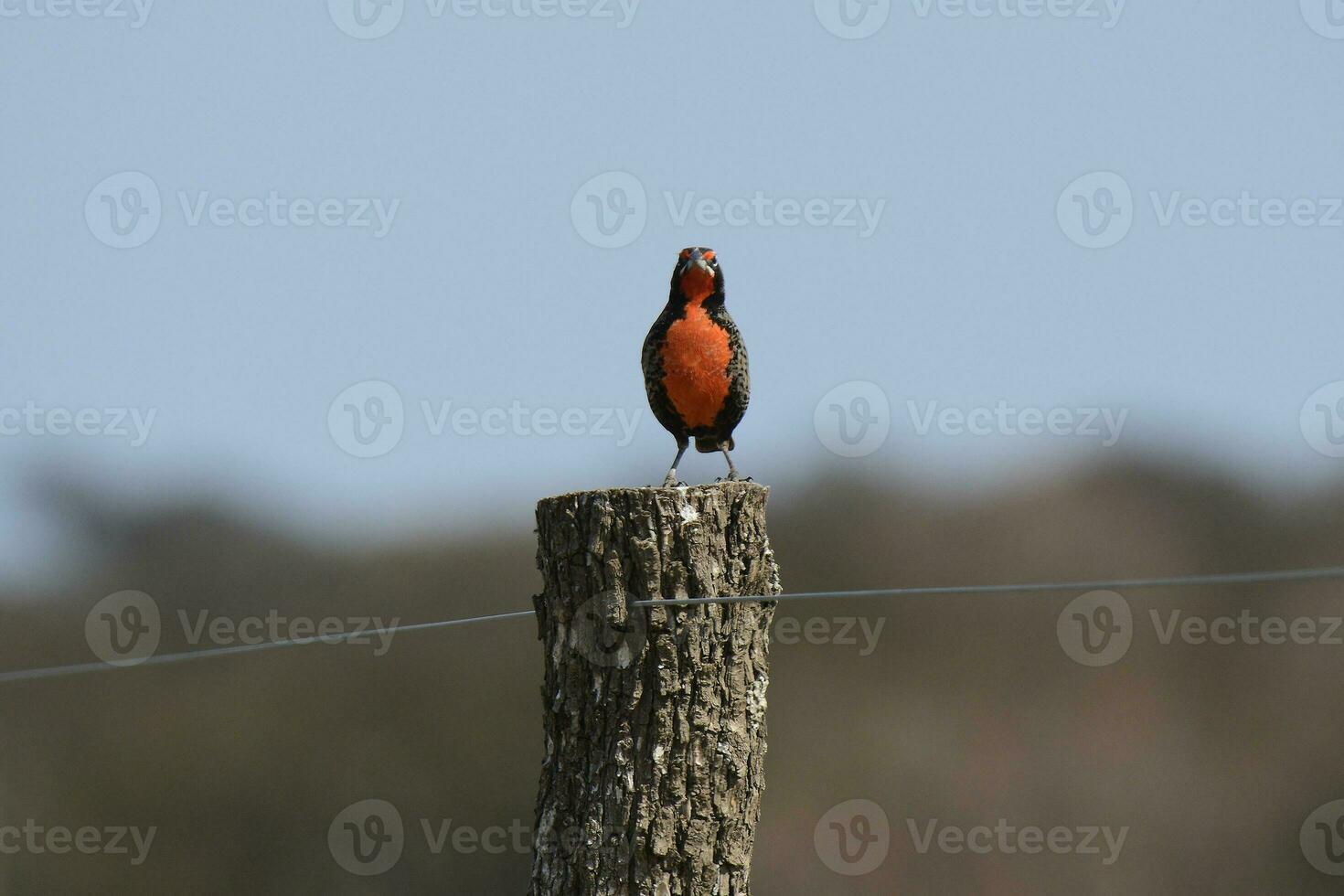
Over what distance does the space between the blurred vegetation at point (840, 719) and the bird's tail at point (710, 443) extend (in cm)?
560

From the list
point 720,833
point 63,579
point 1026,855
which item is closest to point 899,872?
point 1026,855

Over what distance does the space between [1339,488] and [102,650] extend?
13.6 metres

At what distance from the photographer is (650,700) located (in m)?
3.13

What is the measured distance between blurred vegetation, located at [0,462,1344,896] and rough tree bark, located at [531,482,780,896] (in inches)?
250

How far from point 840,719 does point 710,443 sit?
25.6ft

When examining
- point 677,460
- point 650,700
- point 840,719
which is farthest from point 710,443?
point 840,719

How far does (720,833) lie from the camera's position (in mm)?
3178

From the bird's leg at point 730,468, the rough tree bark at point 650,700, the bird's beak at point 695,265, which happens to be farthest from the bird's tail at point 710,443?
the rough tree bark at point 650,700

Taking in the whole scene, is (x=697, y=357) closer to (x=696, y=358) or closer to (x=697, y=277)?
(x=696, y=358)

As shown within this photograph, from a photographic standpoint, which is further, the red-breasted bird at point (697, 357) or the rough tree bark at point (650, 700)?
the red-breasted bird at point (697, 357)

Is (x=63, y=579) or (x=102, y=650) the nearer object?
(x=102, y=650)

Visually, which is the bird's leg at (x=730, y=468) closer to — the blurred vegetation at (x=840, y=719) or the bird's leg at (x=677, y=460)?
the bird's leg at (x=677, y=460)

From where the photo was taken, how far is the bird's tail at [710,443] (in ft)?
13.2

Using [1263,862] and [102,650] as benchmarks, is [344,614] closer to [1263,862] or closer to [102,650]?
[102,650]
